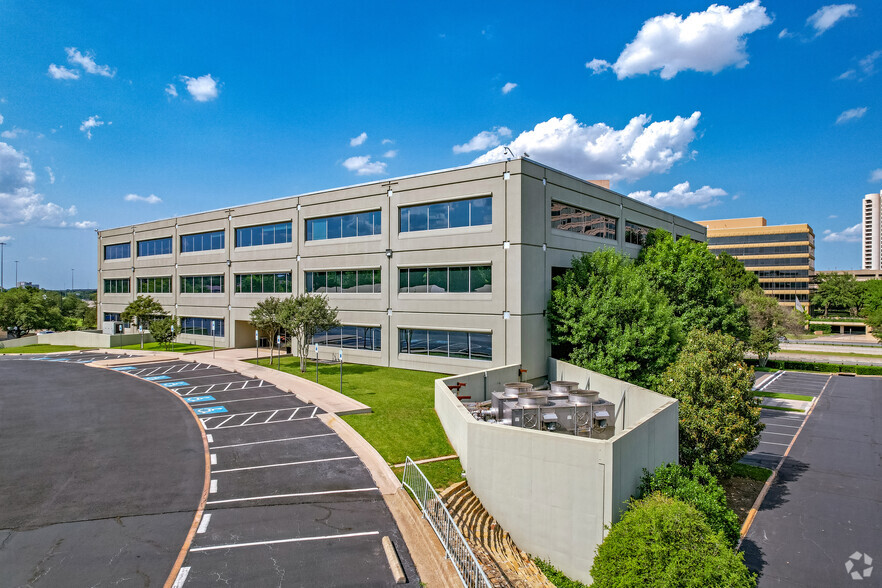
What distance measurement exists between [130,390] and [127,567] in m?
20.2

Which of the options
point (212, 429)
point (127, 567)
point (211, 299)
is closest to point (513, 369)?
point (212, 429)

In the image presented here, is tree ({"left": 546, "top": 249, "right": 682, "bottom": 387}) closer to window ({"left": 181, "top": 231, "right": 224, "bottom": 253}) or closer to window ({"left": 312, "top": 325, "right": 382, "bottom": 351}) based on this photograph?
window ({"left": 312, "top": 325, "right": 382, "bottom": 351})

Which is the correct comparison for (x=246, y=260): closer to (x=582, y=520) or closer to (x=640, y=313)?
(x=640, y=313)

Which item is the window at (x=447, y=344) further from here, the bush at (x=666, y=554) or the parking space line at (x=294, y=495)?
the bush at (x=666, y=554)

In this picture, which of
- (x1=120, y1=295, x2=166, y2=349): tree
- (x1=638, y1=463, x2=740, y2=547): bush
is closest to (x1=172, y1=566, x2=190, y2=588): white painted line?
(x1=638, y1=463, x2=740, y2=547): bush

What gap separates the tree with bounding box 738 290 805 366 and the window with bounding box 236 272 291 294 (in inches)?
1716

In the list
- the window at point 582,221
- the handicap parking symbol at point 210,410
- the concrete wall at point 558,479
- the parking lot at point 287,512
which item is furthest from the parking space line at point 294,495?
the window at point 582,221

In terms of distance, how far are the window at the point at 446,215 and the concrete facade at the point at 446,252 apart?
36 cm

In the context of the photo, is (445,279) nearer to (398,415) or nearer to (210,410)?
(398,415)

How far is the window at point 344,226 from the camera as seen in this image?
3366cm

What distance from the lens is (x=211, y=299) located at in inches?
1811

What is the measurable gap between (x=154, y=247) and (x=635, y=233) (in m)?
52.1

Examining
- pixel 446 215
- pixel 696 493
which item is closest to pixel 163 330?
pixel 446 215

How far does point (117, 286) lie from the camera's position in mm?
A: 58375
